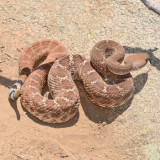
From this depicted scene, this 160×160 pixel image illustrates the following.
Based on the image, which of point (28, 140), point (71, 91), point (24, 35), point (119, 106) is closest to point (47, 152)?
point (28, 140)

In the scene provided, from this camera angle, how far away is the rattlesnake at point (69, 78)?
6090 mm

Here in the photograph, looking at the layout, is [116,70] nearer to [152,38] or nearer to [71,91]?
[71,91]

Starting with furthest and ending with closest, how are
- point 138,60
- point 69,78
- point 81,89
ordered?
point 81,89
point 138,60
point 69,78

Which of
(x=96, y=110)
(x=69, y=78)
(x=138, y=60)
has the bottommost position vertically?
(x=96, y=110)

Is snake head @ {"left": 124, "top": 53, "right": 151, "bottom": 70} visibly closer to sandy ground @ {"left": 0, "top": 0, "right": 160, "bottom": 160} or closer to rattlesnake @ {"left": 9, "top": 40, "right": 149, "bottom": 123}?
rattlesnake @ {"left": 9, "top": 40, "right": 149, "bottom": 123}

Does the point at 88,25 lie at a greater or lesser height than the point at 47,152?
greater

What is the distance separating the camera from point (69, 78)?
6.68 metres

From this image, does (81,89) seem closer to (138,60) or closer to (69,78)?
(69,78)

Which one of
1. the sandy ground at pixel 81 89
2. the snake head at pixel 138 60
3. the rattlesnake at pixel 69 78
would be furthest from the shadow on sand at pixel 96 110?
the snake head at pixel 138 60

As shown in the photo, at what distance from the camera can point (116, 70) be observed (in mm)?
6621

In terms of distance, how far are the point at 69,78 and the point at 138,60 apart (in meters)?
1.75

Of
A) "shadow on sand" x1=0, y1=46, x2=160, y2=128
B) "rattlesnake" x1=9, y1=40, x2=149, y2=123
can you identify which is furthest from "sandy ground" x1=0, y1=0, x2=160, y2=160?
"rattlesnake" x1=9, y1=40, x2=149, y2=123

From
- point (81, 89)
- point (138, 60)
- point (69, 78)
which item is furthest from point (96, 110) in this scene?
point (138, 60)

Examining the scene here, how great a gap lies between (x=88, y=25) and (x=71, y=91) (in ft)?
8.18
